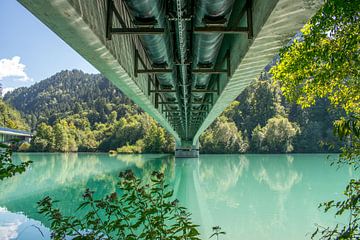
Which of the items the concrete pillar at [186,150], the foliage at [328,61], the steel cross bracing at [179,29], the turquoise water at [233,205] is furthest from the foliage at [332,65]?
the concrete pillar at [186,150]

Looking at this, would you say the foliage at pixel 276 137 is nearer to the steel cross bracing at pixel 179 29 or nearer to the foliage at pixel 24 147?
the foliage at pixel 24 147

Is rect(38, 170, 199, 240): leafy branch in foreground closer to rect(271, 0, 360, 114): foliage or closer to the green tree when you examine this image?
rect(271, 0, 360, 114): foliage

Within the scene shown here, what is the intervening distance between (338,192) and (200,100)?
1118 cm

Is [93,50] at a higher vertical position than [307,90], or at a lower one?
higher

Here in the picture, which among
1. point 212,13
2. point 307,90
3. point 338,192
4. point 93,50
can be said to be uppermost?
point 212,13

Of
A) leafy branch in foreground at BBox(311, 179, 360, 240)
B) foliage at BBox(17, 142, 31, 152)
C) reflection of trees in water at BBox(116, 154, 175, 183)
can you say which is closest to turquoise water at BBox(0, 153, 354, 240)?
reflection of trees in water at BBox(116, 154, 175, 183)

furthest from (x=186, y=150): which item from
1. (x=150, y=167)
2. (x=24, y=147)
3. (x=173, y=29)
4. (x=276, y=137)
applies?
(x=24, y=147)

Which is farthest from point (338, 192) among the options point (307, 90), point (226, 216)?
point (307, 90)

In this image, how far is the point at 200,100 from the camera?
13.6m

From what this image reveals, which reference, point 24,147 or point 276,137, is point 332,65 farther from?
point 24,147

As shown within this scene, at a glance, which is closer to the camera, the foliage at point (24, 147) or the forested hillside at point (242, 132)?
the forested hillside at point (242, 132)

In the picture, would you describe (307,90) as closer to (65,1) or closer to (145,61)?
(145,61)

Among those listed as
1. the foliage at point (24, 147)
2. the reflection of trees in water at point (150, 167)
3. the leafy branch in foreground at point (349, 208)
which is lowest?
the reflection of trees in water at point (150, 167)

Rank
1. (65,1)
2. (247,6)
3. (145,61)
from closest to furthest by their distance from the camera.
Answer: (65,1)
(247,6)
(145,61)
